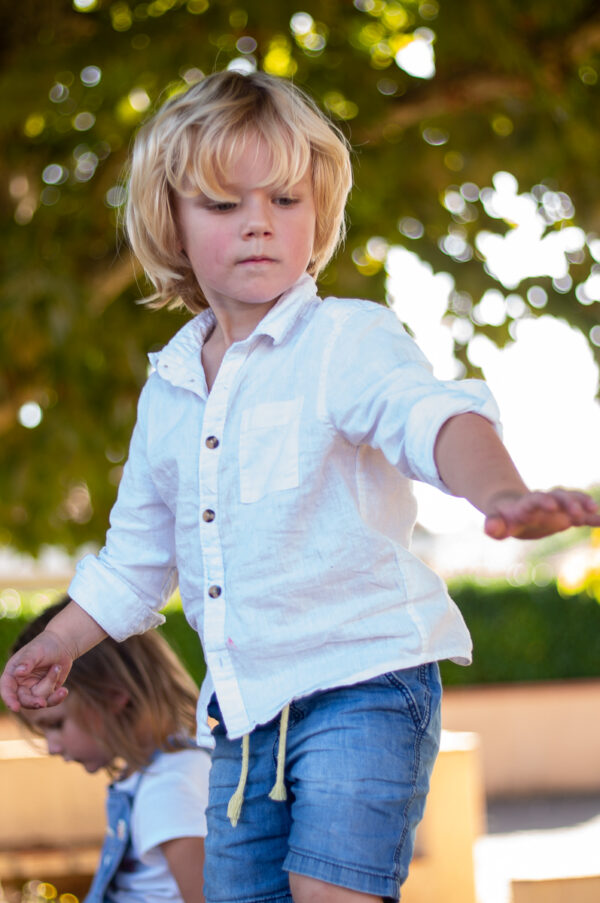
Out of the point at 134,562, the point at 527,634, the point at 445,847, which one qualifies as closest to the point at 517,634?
the point at 527,634

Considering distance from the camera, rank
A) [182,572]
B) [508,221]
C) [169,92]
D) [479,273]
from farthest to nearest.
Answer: [508,221]
[479,273]
[169,92]
[182,572]

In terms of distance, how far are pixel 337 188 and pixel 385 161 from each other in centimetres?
336

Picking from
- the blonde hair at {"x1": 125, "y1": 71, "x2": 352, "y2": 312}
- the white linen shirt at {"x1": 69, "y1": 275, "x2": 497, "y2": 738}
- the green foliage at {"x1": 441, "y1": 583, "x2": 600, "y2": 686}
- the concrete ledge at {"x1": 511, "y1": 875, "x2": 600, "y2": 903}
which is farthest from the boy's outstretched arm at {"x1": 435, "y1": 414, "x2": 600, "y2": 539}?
the green foliage at {"x1": 441, "y1": 583, "x2": 600, "y2": 686}

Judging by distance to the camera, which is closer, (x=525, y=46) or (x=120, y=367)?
(x=525, y=46)

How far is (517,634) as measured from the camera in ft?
27.6

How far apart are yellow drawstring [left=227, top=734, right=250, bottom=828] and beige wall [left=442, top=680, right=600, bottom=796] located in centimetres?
653

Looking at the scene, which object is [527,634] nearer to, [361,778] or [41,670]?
[41,670]

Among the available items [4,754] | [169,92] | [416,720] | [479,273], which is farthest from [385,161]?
[416,720]

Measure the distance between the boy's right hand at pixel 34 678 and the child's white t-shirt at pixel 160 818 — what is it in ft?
2.25

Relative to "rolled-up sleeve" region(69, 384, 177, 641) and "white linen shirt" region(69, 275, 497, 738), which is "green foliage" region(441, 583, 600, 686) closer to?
"rolled-up sleeve" region(69, 384, 177, 641)

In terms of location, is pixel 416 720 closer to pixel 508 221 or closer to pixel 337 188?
pixel 337 188

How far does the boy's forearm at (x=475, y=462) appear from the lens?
1247 millimetres

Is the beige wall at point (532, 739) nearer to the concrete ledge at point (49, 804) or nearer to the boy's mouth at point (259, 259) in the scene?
the concrete ledge at point (49, 804)

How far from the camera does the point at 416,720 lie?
160 centimetres
